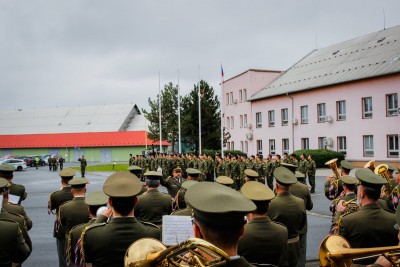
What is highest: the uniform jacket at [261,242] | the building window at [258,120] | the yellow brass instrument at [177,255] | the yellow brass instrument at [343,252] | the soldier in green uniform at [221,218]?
the building window at [258,120]

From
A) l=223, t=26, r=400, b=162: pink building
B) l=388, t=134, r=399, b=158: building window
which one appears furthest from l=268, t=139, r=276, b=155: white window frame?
l=388, t=134, r=399, b=158: building window

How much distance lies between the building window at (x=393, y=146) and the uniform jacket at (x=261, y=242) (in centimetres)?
3155

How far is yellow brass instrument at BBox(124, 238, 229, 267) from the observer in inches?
86.3

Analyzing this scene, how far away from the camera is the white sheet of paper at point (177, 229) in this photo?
388 cm

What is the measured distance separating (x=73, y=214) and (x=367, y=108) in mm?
33547

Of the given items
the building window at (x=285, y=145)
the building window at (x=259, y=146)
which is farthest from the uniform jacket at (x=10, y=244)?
the building window at (x=259, y=146)

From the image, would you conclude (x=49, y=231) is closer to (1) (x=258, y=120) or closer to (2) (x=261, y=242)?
(2) (x=261, y=242)

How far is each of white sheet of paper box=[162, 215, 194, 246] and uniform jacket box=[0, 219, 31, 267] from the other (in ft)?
6.26

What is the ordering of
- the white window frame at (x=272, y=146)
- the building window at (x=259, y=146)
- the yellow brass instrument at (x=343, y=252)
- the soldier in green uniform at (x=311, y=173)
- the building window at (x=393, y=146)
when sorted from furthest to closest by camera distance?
the building window at (x=259, y=146) < the white window frame at (x=272, y=146) < the building window at (x=393, y=146) < the soldier in green uniform at (x=311, y=173) < the yellow brass instrument at (x=343, y=252)

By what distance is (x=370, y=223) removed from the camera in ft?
15.9

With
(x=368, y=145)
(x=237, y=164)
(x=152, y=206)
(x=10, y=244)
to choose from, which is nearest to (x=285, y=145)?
(x=368, y=145)

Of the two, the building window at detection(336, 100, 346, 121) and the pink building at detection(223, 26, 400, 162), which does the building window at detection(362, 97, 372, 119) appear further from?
the building window at detection(336, 100, 346, 121)

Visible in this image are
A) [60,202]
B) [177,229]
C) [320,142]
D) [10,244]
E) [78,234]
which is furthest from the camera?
[320,142]

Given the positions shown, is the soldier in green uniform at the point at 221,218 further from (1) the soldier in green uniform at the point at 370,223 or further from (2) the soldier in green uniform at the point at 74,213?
(2) the soldier in green uniform at the point at 74,213
